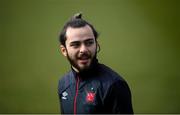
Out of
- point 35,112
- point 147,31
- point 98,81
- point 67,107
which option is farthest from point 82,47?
point 35,112

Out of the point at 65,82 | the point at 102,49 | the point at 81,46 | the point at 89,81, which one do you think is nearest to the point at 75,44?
the point at 81,46

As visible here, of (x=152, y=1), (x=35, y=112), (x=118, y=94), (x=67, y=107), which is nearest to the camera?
(x=118, y=94)

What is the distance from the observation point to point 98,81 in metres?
1.30

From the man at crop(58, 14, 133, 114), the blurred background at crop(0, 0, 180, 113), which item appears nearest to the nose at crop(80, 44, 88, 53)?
the man at crop(58, 14, 133, 114)

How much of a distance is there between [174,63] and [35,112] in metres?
1.47

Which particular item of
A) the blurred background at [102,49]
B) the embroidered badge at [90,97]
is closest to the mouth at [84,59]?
the embroidered badge at [90,97]

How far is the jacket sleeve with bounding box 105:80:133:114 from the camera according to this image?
1.23 metres

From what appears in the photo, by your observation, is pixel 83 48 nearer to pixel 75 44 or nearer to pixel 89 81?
pixel 75 44

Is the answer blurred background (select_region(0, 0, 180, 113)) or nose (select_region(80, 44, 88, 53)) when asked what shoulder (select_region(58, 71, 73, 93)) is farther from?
blurred background (select_region(0, 0, 180, 113))

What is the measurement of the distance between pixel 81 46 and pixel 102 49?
1.60 m

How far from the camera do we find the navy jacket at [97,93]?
1.23 meters

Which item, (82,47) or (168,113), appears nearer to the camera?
(82,47)

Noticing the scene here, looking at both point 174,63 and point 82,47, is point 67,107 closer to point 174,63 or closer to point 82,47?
point 82,47

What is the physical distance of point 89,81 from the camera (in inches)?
52.7
